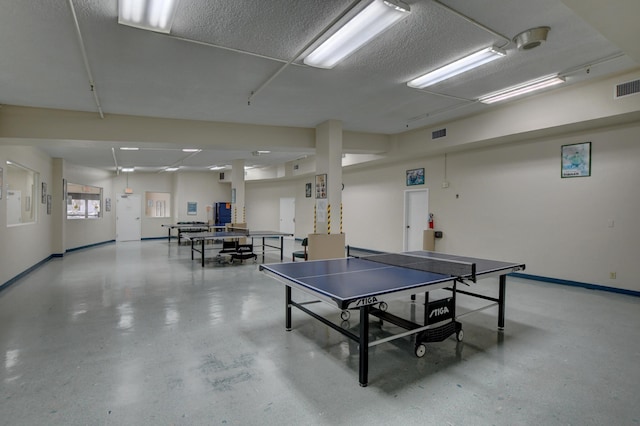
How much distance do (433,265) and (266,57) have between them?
324 centimetres

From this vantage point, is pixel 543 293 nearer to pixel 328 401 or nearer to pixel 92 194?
pixel 328 401

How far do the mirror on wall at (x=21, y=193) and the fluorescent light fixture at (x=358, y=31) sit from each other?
650cm

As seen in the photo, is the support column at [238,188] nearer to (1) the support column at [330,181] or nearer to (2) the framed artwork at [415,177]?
(1) the support column at [330,181]

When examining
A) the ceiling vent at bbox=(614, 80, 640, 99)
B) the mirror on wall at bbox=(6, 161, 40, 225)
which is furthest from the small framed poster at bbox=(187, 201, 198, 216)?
the ceiling vent at bbox=(614, 80, 640, 99)

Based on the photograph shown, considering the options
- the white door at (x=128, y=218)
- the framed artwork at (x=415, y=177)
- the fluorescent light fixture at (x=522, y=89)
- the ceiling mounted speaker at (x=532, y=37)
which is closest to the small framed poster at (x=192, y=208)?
the white door at (x=128, y=218)

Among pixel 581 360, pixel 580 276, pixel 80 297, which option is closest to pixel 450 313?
pixel 581 360

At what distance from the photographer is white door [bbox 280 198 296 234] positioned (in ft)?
47.2

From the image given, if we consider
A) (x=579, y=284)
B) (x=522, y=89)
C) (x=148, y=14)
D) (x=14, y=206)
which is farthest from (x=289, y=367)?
(x=14, y=206)

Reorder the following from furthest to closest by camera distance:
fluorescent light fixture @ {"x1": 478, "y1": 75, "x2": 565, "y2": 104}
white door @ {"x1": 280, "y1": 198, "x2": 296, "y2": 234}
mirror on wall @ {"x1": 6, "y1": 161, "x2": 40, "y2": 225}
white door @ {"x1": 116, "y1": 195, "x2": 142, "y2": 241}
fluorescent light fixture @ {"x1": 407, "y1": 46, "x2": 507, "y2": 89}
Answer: white door @ {"x1": 280, "y1": 198, "x2": 296, "y2": 234}
white door @ {"x1": 116, "y1": 195, "x2": 142, "y2": 241}
mirror on wall @ {"x1": 6, "y1": 161, "x2": 40, "y2": 225}
fluorescent light fixture @ {"x1": 478, "y1": 75, "x2": 565, "y2": 104}
fluorescent light fixture @ {"x1": 407, "y1": 46, "x2": 507, "y2": 89}

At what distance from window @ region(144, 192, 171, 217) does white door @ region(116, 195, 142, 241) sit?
1.57 feet

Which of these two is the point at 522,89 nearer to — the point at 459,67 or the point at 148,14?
the point at 459,67

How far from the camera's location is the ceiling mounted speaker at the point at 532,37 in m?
3.32

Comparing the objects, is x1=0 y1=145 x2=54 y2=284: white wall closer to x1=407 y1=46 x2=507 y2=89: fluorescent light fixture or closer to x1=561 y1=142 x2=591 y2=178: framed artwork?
x1=407 y1=46 x2=507 y2=89: fluorescent light fixture

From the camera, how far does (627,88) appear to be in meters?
4.57
